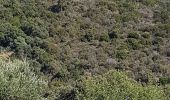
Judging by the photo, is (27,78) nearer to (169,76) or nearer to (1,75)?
(1,75)

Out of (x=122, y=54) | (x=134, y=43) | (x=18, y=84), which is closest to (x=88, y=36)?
(x=134, y=43)

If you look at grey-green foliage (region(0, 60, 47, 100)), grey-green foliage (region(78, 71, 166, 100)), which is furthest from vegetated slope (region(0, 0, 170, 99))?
grey-green foliage (region(78, 71, 166, 100))

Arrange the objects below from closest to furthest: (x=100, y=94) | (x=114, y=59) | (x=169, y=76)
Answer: (x=100, y=94), (x=169, y=76), (x=114, y=59)

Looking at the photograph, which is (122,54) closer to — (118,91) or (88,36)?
(88,36)

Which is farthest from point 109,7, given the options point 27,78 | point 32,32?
point 27,78

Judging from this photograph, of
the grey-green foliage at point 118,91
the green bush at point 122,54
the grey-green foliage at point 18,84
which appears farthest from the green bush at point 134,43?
the grey-green foliage at point 118,91

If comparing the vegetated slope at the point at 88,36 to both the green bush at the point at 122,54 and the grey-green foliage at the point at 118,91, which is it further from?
the grey-green foliage at the point at 118,91
